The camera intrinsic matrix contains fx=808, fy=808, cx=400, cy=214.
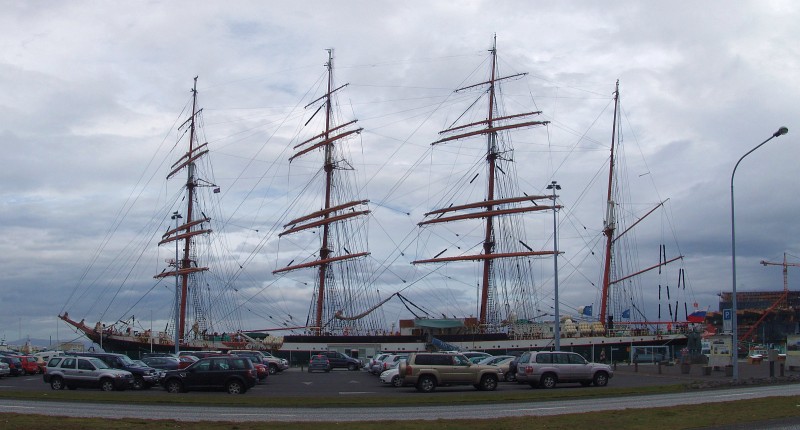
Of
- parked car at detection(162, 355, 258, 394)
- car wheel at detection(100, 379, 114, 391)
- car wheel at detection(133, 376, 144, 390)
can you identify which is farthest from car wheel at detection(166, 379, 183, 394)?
car wheel at detection(133, 376, 144, 390)

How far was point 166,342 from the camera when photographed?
83500mm

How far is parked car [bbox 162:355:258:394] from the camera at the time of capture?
1310 inches

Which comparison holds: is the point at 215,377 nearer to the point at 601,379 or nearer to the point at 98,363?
the point at 98,363

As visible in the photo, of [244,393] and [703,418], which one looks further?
[244,393]

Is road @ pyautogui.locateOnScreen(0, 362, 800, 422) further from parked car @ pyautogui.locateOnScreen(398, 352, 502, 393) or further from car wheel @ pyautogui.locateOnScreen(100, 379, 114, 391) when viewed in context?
car wheel @ pyautogui.locateOnScreen(100, 379, 114, 391)

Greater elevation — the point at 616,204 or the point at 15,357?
the point at 616,204

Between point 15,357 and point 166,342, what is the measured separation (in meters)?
33.8

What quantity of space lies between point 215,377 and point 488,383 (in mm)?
11466

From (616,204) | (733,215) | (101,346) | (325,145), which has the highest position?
(325,145)

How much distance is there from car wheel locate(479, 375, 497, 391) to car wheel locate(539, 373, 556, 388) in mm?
2028

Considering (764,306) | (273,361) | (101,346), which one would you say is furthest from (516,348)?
(764,306)

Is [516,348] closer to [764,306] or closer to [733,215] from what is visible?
[733,215]

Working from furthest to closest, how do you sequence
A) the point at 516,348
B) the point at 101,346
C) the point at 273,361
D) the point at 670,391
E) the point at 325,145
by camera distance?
1. the point at 325,145
2. the point at 101,346
3. the point at 516,348
4. the point at 273,361
5. the point at 670,391

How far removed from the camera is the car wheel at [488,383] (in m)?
34.3
